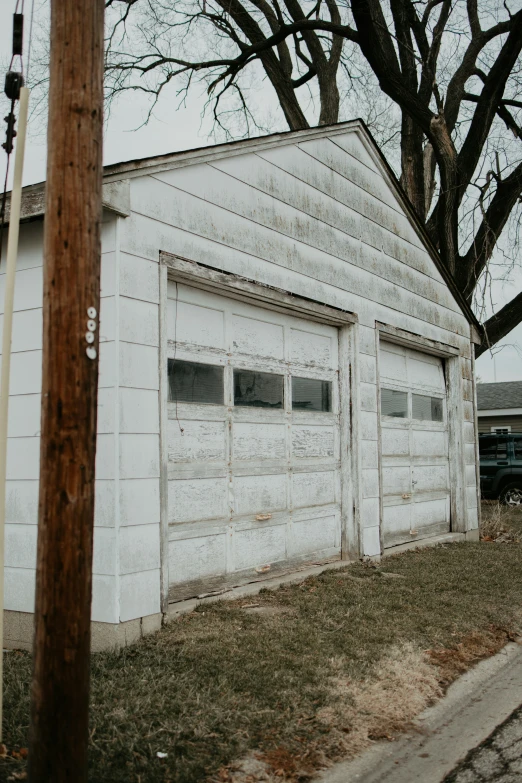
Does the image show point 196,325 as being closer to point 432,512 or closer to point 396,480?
point 396,480

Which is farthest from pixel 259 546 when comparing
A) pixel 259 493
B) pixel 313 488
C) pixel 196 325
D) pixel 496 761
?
pixel 496 761

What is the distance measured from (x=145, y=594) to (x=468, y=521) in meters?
7.07

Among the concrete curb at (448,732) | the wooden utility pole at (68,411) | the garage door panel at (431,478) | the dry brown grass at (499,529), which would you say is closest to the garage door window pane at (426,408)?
the garage door panel at (431,478)

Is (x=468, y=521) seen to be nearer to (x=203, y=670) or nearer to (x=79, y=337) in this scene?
(x=203, y=670)

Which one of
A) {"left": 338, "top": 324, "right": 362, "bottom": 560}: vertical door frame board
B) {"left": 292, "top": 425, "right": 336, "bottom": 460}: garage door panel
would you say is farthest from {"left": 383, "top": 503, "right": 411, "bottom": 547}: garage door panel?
{"left": 292, "top": 425, "right": 336, "bottom": 460}: garage door panel

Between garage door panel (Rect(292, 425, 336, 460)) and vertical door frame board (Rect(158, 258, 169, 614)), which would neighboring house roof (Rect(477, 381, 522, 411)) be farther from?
vertical door frame board (Rect(158, 258, 169, 614))

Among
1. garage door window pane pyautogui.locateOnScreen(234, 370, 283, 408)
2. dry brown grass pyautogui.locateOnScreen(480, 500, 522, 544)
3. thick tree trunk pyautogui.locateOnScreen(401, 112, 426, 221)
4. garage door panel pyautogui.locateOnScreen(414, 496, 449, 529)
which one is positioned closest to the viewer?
garage door window pane pyautogui.locateOnScreen(234, 370, 283, 408)

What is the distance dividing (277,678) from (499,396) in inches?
1045

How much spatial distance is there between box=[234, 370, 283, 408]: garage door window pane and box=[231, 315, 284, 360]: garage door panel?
20 centimetres

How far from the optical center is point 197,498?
6.41 m

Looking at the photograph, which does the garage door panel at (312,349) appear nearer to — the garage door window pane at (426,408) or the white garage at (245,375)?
the white garage at (245,375)

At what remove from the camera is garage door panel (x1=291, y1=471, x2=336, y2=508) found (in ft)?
25.4

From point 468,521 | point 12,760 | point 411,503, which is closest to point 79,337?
point 12,760

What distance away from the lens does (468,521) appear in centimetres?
1138
